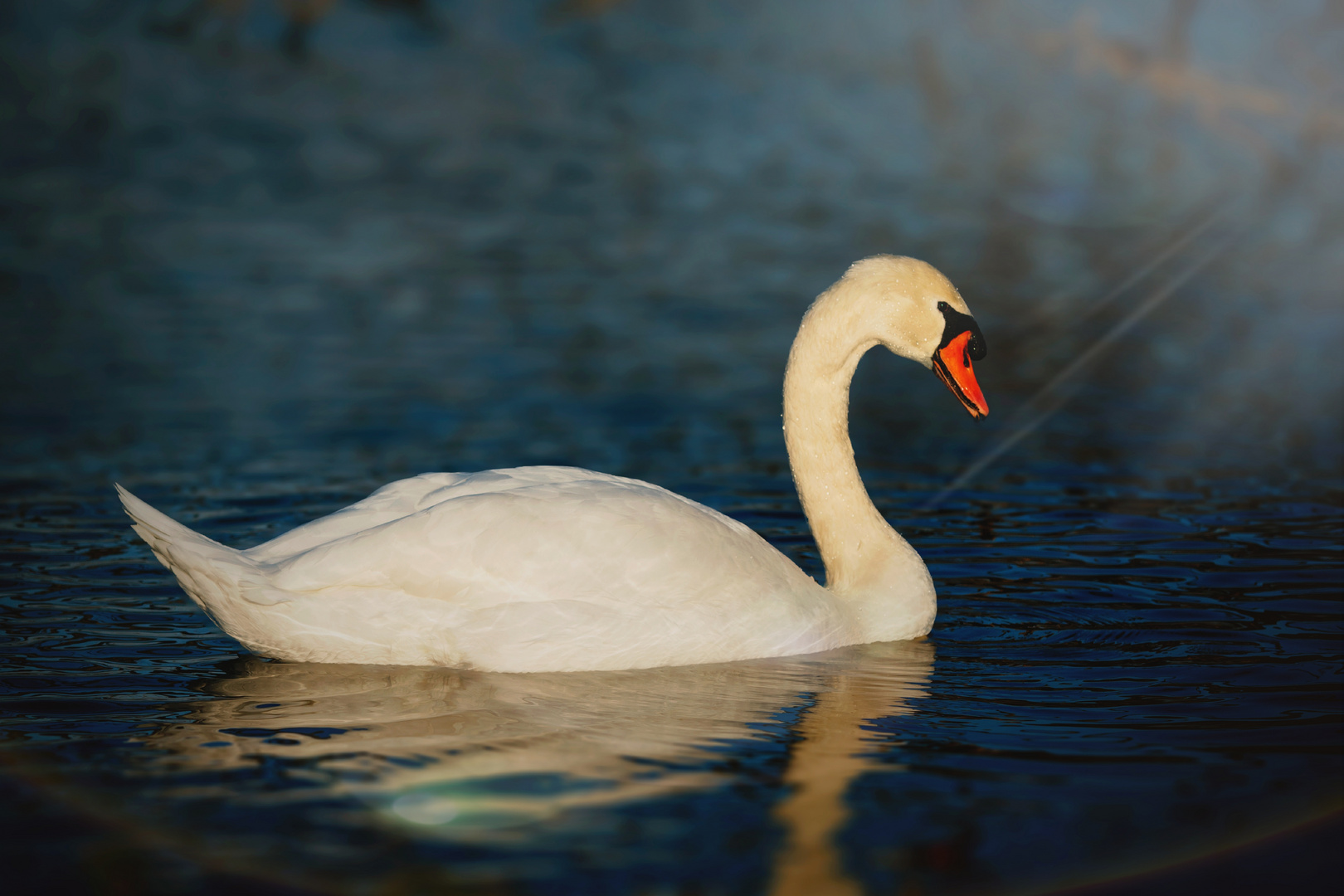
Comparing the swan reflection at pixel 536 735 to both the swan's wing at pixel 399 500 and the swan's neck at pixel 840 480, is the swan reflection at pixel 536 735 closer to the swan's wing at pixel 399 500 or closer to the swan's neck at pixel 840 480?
the swan's neck at pixel 840 480

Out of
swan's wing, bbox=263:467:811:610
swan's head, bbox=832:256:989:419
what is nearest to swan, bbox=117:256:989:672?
swan's wing, bbox=263:467:811:610

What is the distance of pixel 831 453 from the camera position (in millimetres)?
6602

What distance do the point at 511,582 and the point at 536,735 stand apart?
0.72 metres

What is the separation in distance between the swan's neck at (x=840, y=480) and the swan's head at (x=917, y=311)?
86 mm

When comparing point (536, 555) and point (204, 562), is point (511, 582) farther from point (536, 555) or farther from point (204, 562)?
point (204, 562)

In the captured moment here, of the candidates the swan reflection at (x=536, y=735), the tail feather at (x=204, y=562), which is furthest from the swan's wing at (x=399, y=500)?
the swan reflection at (x=536, y=735)

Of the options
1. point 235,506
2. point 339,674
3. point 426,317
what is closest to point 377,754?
point 339,674

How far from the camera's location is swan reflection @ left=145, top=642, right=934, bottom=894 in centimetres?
446

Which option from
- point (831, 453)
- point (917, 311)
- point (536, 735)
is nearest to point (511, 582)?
point (536, 735)

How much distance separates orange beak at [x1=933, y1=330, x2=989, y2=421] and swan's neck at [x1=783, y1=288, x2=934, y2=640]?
0.32 meters

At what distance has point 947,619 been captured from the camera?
6613 mm

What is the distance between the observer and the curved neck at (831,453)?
6.40 m

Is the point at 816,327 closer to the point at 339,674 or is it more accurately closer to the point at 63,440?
the point at 339,674

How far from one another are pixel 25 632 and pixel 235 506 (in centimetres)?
242
